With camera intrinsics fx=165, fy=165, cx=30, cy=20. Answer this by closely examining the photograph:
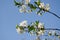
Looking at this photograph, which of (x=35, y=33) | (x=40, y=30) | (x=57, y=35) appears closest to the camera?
(x=40, y=30)

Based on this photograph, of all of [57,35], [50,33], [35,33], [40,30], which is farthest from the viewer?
[50,33]

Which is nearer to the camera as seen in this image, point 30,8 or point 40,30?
point 40,30

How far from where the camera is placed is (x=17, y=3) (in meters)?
2.31

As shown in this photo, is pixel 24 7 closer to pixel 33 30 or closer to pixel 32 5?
pixel 32 5

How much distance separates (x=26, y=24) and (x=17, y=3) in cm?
33

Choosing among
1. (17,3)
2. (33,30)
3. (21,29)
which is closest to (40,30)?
(33,30)

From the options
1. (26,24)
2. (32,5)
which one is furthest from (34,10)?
(26,24)

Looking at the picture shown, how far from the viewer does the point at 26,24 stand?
7.25ft

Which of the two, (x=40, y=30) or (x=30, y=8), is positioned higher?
(x=30, y=8)

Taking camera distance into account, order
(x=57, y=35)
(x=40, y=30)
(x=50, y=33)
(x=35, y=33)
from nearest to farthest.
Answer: (x=40, y=30) < (x=35, y=33) < (x=57, y=35) < (x=50, y=33)

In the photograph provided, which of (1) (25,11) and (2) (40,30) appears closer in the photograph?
(2) (40,30)

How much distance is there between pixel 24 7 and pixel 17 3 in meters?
0.13

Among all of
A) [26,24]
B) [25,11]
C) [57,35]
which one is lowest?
[57,35]

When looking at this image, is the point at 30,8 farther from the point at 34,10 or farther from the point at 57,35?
the point at 57,35
